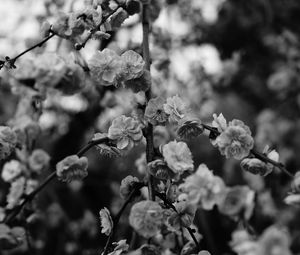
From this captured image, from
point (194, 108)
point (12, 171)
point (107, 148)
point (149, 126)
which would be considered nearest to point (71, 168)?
point (107, 148)

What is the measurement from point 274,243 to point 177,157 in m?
0.39

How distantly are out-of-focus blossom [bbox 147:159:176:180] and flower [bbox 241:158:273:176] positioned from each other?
19cm

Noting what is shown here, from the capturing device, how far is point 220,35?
389cm

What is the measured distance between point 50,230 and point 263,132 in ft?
5.94

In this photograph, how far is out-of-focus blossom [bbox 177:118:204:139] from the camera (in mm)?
1101

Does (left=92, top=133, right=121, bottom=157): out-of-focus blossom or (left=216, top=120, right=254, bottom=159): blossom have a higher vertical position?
(left=92, top=133, right=121, bottom=157): out-of-focus blossom

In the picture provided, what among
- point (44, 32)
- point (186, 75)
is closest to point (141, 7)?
point (44, 32)

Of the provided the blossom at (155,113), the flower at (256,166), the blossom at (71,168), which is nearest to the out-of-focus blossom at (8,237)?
the blossom at (71,168)

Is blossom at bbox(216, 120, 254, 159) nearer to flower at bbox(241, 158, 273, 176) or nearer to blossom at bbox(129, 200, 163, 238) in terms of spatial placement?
flower at bbox(241, 158, 273, 176)

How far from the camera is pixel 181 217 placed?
1.05 m

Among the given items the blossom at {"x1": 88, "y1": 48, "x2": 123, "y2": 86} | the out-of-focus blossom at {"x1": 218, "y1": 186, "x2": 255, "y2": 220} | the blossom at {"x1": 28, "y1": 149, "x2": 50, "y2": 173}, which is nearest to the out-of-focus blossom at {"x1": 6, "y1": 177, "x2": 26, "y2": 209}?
the blossom at {"x1": 28, "y1": 149, "x2": 50, "y2": 173}

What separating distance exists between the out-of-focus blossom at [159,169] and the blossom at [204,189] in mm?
120

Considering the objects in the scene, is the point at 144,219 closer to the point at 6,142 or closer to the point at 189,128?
the point at 189,128

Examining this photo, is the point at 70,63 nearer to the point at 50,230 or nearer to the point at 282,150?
the point at 50,230
